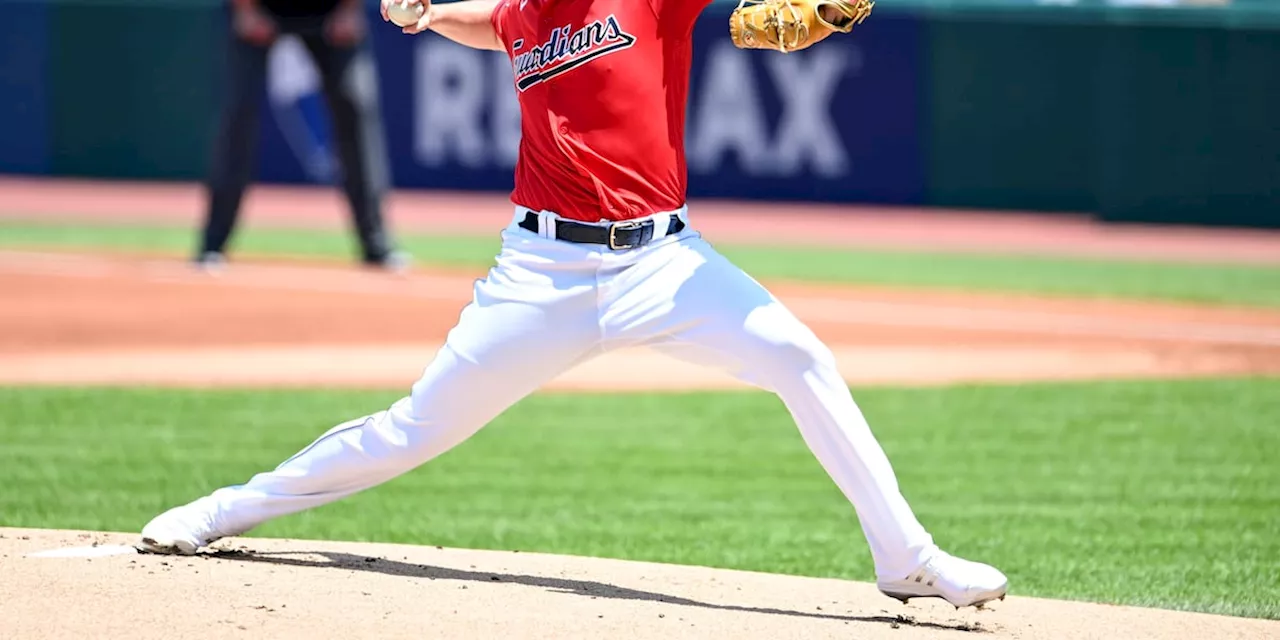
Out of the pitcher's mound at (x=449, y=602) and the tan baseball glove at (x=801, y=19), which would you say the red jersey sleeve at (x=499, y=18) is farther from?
the pitcher's mound at (x=449, y=602)

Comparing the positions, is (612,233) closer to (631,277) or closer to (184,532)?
(631,277)

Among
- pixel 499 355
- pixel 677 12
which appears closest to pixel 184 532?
pixel 499 355

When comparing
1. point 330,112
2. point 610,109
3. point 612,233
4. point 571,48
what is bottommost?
point 330,112

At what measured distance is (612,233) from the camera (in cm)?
488

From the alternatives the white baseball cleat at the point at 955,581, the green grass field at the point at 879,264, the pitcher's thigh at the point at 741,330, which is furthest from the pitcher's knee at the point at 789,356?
the green grass field at the point at 879,264

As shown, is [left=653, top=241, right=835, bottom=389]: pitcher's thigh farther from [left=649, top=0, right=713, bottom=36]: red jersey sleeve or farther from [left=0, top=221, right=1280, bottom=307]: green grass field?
[left=0, top=221, right=1280, bottom=307]: green grass field

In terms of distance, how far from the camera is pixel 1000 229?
17688 mm

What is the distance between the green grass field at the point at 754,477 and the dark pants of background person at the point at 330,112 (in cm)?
406

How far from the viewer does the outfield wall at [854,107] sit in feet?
54.0

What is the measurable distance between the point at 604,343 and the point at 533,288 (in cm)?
23

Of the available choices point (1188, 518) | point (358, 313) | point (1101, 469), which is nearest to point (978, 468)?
point (1101, 469)

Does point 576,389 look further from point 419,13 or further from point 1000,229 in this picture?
point 1000,229

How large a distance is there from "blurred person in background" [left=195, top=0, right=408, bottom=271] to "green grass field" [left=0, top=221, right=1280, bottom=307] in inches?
60.5

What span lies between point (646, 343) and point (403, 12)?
1.08 metres
